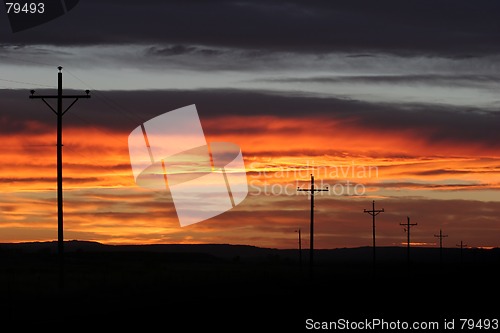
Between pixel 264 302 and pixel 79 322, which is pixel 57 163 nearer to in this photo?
pixel 264 302

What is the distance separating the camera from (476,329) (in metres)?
26.6

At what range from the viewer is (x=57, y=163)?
1748 inches

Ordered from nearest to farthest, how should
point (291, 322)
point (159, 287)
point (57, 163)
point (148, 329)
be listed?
1. point (148, 329)
2. point (291, 322)
3. point (57, 163)
4. point (159, 287)

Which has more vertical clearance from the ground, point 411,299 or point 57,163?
point 57,163

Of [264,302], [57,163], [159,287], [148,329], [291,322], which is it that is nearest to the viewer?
[148,329]

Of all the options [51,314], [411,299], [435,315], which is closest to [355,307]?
[435,315]

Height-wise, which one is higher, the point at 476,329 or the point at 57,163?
the point at 57,163

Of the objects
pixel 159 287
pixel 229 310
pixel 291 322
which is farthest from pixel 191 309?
pixel 159 287

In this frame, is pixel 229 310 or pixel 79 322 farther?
pixel 229 310

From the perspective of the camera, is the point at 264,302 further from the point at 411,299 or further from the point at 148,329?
the point at 148,329

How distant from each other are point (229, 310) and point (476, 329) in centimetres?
1059

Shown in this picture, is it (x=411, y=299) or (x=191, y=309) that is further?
(x=411, y=299)

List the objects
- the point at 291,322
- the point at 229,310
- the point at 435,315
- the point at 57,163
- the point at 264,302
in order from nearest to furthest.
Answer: the point at 291,322 → the point at 435,315 → the point at 229,310 → the point at 264,302 → the point at 57,163

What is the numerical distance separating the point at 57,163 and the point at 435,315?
19680 millimetres
